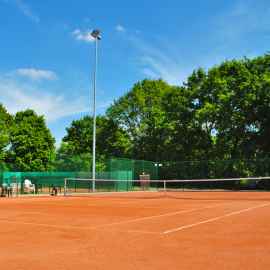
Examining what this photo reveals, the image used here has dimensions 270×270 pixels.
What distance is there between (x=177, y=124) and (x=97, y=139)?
1583 centimetres

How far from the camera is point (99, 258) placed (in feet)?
13.2

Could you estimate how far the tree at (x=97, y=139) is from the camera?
157ft

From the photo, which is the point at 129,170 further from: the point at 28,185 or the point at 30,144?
the point at 30,144

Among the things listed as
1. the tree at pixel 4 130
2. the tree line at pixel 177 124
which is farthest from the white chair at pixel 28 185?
the tree at pixel 4 130

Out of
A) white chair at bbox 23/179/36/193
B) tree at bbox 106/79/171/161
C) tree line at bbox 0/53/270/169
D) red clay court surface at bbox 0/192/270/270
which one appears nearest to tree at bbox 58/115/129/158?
tree line at bbox 0/53/270/169

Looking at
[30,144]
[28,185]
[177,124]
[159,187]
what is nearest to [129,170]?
[159,187]

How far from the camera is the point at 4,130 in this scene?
43.2 metres

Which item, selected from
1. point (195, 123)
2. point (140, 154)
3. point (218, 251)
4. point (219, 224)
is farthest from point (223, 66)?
point (218, 251)

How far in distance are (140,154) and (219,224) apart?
39298mm

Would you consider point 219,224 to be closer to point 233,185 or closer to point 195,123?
point 233,185

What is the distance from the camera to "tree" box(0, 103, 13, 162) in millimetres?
42438

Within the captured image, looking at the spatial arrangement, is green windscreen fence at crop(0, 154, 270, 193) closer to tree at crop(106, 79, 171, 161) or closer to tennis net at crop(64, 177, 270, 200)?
tennis net at crop(64, 177, 270, 200)

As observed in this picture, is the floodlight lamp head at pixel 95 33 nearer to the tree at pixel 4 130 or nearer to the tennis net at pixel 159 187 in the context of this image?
the tennis net at pixel 159 187

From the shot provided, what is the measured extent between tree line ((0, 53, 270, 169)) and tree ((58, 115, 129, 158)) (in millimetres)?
155
